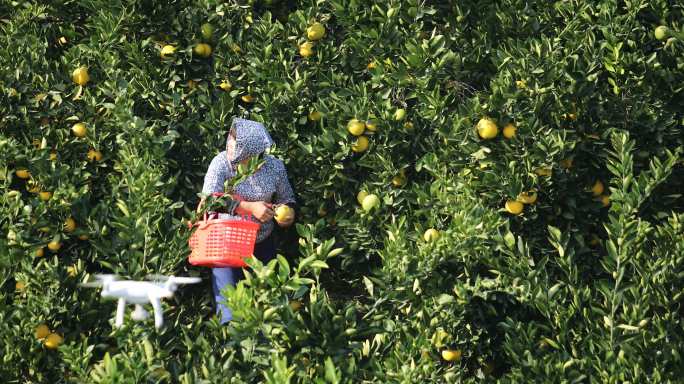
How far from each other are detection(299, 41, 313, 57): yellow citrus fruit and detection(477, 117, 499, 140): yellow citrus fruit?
1.17m

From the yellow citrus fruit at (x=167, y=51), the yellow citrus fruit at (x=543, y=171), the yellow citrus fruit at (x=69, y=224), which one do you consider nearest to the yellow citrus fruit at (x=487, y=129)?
the yellow citrus fruit at (x=543, y=171)

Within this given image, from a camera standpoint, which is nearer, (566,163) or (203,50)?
(566,163)

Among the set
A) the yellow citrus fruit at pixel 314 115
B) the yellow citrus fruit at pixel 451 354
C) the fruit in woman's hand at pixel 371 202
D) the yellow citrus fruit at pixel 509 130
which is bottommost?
the yellow citrus fruit at pixel 451 354

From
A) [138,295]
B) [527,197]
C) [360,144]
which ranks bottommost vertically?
[527,197]

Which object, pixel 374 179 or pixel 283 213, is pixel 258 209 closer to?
pixel 283 213

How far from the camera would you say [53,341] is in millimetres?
3230

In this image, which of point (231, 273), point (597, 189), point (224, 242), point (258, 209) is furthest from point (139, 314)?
point (597, 189)

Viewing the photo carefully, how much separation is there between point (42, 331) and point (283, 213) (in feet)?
4.44

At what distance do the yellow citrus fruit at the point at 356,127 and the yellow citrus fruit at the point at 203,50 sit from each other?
1065mm

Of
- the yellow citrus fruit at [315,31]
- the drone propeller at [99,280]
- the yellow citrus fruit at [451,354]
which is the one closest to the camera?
the drone propeller at [99,280]

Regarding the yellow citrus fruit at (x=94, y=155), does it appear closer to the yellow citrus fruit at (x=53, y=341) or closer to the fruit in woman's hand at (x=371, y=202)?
the yellow citrus fruit at (x=53, y=341)

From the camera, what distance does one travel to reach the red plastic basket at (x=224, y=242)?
12.2ft

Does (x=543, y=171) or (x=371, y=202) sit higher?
(x=543, y=171)

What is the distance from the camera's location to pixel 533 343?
10.4 feet
